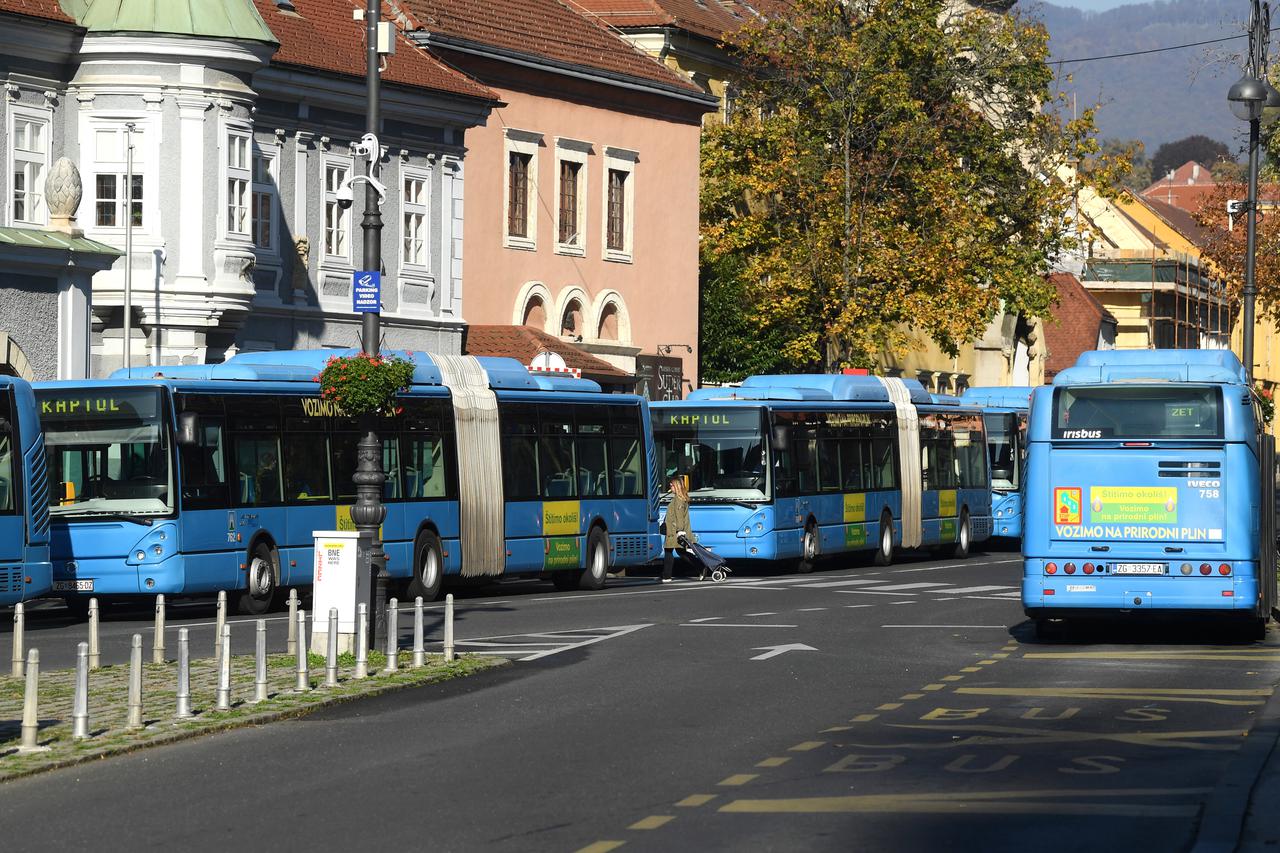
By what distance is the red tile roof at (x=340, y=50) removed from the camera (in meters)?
43.1

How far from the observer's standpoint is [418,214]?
4734 centimetres

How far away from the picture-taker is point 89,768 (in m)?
13.5

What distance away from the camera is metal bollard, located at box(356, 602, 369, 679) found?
1881cm

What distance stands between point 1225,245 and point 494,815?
49525 mm

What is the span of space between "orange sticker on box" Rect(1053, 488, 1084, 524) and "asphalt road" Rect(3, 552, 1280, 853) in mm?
1278

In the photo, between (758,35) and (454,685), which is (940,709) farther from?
(758,35)

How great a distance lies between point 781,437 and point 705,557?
8.58 ft

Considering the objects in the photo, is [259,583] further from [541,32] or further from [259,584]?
[541,32]

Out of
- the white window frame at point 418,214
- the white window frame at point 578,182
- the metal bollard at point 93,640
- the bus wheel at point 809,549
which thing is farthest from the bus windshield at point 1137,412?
the white window frame at point 578,182

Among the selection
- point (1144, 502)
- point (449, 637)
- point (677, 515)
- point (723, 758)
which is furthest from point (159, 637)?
point (677, 515)

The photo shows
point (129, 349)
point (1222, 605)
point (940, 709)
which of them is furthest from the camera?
point (129, 349)

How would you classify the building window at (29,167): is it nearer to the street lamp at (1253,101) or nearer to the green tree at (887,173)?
the street lamp at (1253,101)

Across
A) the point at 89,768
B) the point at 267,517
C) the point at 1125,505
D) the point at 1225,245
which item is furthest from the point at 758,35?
the point at 89,768

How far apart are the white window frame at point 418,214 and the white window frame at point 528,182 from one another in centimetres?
308
